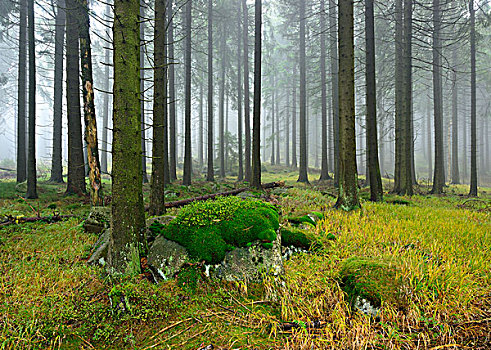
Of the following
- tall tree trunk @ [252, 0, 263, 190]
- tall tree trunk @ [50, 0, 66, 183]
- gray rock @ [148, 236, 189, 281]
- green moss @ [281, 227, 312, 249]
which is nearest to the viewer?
gray rock @ [148, 236, 189, 281]

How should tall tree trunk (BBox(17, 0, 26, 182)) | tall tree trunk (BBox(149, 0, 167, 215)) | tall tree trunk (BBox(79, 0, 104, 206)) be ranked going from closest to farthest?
tall tree trunk (BBox(149, 0, 167, 215))
tall tree trunk (BBox(79, 0, 104, 206))
tall tree trunk (BBox(17, 0, 26, 182))

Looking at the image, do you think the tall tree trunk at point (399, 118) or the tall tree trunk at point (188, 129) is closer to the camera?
the tall tree trunk at point (399, 118)

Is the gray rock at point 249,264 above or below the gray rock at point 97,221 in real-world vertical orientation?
below

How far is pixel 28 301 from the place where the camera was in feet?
9.39

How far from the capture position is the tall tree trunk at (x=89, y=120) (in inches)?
258

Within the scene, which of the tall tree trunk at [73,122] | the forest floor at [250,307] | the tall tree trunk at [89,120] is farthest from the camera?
the tall tree trunk at [73,122]

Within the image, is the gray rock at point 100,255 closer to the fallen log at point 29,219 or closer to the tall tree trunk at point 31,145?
the fallen log at point 29,219

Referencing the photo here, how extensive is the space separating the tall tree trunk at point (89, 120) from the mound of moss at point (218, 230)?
3879 mm

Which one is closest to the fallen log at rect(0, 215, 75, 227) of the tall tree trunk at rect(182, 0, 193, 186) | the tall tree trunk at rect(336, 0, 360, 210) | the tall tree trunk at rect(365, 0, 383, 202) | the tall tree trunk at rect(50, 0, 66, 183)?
the tall tree trunk at rect(182, 0, 193, 186)

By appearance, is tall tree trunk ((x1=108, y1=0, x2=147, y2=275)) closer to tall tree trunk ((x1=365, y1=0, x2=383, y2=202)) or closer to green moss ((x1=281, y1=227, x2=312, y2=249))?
→ green moss ((x1=281, y1=227, x2=312, y2=249))

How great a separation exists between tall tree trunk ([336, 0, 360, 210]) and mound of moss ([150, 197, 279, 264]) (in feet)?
12.9

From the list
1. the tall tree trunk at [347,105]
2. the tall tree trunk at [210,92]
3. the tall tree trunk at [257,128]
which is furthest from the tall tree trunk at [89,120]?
the tall tree trunk at [210,92]

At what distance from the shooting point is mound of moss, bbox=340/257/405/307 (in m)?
2.78

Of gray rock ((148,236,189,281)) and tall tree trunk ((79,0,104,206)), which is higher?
tall tree trunk ((79,0,104,206))
